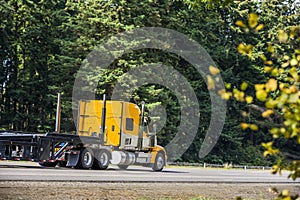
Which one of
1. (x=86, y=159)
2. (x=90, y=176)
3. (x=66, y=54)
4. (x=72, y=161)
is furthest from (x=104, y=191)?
(x=66, y=54)

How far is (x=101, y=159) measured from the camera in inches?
963

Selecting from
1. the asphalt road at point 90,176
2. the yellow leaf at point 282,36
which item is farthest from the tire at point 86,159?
the yellow leaf at point 282,36

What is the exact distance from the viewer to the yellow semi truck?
21500mm

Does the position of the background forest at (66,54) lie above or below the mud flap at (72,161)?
above

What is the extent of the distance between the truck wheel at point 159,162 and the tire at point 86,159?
4.98 metres

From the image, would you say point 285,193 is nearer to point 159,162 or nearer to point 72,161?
point 72,161

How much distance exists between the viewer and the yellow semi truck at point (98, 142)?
21.5 metres

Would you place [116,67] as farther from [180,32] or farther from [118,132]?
[118,132]

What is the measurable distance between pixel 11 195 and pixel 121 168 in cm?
1677

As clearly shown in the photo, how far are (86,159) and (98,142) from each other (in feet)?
4.18

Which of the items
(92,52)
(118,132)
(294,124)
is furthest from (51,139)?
(92,52)

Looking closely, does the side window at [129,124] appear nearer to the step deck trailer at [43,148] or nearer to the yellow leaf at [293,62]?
the step deck trailer at [43,148]

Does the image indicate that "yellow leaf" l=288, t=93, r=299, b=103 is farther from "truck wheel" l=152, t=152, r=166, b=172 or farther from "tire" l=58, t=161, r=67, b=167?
"truck wheel" l=152, t=152, r=166, b=172

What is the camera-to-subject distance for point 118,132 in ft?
86.9
